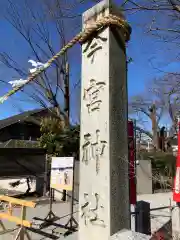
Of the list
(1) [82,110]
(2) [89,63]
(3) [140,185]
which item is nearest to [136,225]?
(1) [82,110]

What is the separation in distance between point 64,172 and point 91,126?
448cm

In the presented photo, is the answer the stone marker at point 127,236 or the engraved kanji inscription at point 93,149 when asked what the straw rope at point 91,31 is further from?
the stone marker at point 127,236

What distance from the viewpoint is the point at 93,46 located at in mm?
2385

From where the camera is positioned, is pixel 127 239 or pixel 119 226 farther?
pixel 119 226

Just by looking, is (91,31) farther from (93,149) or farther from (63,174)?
(63,174)

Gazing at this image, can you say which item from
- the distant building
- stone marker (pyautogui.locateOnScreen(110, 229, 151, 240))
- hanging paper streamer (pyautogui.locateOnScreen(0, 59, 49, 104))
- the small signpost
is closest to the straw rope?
hanging paper streamer (pyautogui.locateOnScreen(0, 59, 49, 104))

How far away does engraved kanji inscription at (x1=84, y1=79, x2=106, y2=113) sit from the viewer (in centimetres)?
229

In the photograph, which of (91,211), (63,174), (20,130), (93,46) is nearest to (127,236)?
(91,211)

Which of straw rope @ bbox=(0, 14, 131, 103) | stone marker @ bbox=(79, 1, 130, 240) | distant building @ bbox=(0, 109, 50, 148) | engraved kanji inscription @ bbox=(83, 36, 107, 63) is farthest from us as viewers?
distant building @ bbox=(0, 109, 50, 148)

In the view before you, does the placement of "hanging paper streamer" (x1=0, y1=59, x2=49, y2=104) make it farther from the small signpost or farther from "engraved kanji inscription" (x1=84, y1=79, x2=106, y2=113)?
the small signpost

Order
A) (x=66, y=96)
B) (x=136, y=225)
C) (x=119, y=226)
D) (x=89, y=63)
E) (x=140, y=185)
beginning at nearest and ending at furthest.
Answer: (x=119, y=226) < (x=89, y=63) < (x=136, y=225) < (x=140, y=185) < (x=66, y=96)

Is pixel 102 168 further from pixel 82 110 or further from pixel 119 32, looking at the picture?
pixel 119 32

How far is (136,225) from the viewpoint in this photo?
424 centimetres

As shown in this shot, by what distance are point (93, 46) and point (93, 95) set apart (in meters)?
0.44
